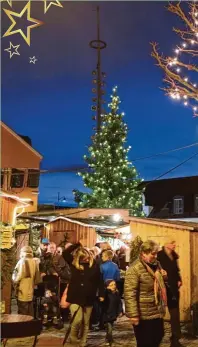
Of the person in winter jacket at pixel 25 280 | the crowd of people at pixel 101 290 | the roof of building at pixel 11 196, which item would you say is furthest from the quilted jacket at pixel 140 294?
the roof of building at pixel 11 196

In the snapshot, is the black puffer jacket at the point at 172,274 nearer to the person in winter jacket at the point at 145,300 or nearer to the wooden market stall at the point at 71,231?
the person in winter jacket at the point at 145,300

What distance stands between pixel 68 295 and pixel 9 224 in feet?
Result: 10.1

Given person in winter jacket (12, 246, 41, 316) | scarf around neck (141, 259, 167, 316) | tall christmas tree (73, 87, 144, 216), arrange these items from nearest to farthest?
scarf around neck (141, 259, 167, 316)
person in winter jacket (12, 246, 41, 316)
tall christmas tree (73, 87, 144, 216)

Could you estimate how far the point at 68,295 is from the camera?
26.2ft

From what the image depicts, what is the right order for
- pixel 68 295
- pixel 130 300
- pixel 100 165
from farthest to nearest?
pixel 100 165, pixel 68 295, pixel 130 300

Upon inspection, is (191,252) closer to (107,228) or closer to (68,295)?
(68,295)

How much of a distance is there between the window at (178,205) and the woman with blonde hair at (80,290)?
34546mm

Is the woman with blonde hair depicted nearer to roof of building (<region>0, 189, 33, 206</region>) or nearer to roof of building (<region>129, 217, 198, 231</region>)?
roof of building (<region>0, 189, 33, 206</region>)

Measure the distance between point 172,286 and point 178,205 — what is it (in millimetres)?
34547

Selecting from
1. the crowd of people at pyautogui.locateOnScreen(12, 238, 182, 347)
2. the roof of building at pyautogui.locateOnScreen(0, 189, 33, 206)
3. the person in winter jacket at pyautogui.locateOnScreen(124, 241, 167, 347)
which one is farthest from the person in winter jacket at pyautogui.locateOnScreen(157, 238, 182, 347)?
the roof of building at pyautogui.locateOnScreen(0, 189, 33, 206)

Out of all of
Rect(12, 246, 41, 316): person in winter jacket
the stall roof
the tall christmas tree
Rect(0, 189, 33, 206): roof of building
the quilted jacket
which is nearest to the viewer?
the quilted jacket

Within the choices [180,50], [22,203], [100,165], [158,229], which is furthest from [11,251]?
[100,165]

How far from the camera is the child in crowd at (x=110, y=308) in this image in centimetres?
877

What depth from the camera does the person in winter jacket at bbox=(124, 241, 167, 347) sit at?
5.84 m
